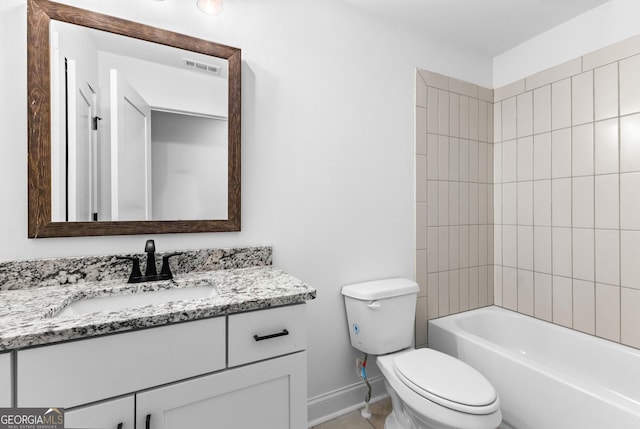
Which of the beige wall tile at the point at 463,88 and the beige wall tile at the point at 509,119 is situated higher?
the beige wall tile at the point at 463,88

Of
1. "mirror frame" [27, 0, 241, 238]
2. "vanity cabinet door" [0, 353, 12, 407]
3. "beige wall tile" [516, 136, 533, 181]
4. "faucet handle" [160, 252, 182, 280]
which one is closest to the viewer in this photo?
"vanity cabinet door" [0, 353, 12, 407]

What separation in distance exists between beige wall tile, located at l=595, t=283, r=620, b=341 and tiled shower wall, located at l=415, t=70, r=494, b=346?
65 centimetres

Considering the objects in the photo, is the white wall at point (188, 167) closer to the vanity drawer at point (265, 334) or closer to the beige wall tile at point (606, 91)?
the vanity drawer at point (265, 334)

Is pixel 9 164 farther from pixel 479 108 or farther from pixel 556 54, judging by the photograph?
pixel 556 54

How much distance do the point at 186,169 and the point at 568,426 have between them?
201 cm

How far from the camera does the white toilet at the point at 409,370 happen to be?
1216 millimetres

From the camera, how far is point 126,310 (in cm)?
89

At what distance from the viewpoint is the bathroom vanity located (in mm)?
761

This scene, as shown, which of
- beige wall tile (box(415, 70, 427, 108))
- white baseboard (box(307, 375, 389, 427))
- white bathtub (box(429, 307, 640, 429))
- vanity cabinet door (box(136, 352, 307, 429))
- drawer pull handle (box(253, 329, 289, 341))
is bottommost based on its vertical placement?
white baseboard (box(307, 375, 389, 427))

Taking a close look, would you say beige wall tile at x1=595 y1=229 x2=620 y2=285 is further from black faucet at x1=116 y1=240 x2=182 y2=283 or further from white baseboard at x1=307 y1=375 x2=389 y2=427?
black faucet at x1=116 y1=240 x2=182 y2=283

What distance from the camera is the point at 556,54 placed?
202cm

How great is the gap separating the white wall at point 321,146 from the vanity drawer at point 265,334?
0.57 metres

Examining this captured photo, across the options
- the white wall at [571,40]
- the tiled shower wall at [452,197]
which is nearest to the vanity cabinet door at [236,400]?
the tiled shower wall at [452,197]

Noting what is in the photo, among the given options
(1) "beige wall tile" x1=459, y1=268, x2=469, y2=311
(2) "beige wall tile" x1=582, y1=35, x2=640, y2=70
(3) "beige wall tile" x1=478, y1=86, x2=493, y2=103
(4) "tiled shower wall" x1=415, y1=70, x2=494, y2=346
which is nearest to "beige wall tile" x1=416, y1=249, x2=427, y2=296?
(4) "tiled shower wall" x1=415, y1=70, x2=494, y2=346
